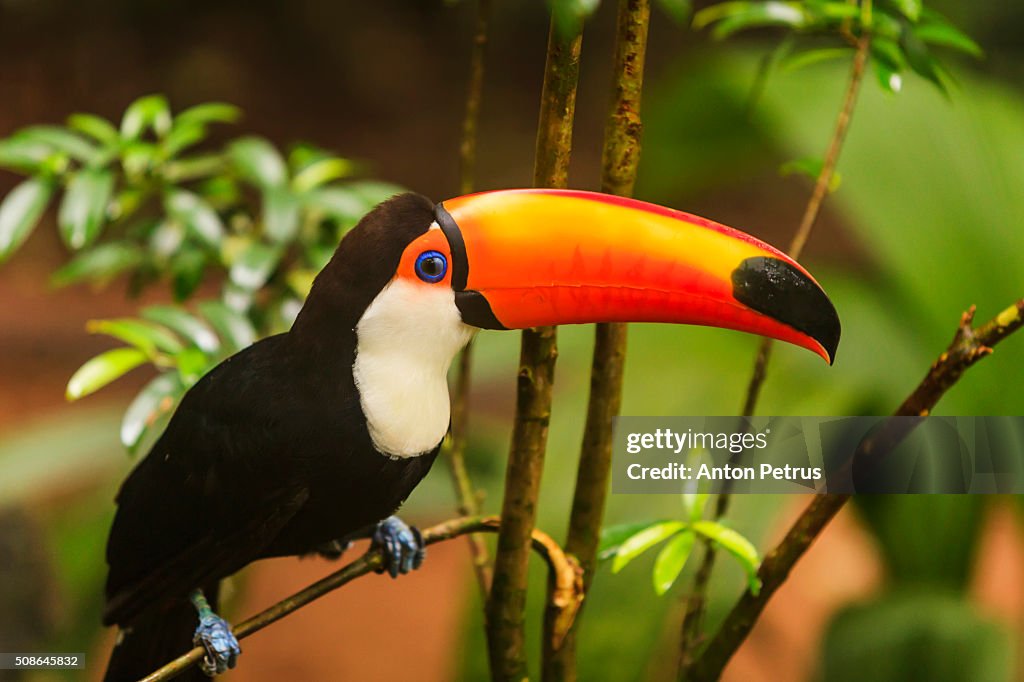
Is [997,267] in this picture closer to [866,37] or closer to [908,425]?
[866,37]

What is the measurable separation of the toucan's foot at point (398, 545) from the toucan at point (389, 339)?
0.12 metres

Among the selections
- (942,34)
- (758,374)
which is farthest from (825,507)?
(942,34)

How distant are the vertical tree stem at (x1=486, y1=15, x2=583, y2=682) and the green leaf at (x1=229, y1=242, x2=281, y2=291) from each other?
54cm

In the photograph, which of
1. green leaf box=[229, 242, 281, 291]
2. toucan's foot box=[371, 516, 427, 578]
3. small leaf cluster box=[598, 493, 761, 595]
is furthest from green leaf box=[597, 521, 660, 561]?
green leaf box=[229, 242, 281, 291]

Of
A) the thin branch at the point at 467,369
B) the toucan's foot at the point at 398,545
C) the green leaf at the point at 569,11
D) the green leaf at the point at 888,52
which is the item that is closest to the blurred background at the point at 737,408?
the thin branch at the point at 467,369

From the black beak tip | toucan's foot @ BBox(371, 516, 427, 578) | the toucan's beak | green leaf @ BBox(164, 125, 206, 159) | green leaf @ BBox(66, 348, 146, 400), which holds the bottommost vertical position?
toucan's foot @ BBox(371, 516, 427, 578)

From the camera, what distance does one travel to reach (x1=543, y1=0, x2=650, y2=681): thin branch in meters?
0.91

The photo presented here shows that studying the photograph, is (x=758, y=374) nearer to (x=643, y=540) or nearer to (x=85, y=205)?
(x=643, y=540)

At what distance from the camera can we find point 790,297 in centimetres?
86

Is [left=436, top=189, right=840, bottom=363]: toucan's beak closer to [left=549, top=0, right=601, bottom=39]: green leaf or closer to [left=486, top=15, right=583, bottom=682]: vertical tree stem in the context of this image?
[left=486, top=15, right=583, bottom=682]: vertical tree stem

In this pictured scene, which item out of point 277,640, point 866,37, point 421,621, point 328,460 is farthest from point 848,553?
point 328,460

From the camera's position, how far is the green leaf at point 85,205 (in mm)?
1287

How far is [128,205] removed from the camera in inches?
57.5

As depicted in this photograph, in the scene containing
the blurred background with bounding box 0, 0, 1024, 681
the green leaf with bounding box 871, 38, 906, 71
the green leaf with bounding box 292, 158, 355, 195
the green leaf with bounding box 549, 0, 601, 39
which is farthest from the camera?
the blurred background with bounding box 0, 0, 1024, 681
